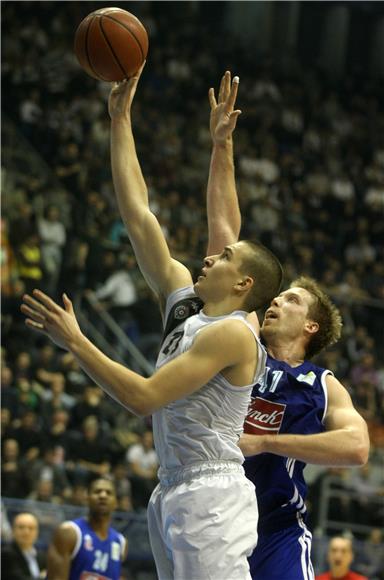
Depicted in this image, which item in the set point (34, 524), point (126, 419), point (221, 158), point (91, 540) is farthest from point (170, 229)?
point (221, 158)

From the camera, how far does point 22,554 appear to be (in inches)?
354

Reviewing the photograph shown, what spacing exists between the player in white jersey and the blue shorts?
561mm

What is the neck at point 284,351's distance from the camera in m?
4.88

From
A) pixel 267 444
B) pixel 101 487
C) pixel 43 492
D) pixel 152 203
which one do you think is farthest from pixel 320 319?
pixel 152 203

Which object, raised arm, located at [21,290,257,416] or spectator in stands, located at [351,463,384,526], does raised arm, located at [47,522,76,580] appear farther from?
spectator in stands, located at [351,463,384,526]

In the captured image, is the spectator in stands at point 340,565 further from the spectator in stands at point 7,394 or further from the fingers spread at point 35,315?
the fingers spread at point 35,315

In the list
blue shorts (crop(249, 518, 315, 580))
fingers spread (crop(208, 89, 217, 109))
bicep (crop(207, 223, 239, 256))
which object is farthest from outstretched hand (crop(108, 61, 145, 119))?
blue shorts (crop(249, 518, 315, 580))

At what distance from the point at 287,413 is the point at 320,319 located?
505 mm

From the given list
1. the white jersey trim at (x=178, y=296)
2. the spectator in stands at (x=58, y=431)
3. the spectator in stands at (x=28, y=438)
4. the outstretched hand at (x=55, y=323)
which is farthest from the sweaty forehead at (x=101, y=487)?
the outstretched hand at (x=55, y=323)

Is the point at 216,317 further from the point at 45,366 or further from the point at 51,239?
the point at 51,239

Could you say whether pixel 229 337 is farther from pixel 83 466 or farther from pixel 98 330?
pixel 98 330

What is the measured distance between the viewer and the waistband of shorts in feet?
12.9

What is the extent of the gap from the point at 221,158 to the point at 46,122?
10.9 metres

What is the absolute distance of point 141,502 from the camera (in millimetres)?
11523
